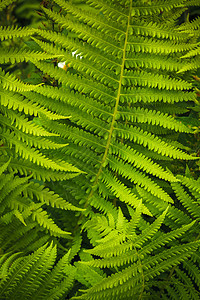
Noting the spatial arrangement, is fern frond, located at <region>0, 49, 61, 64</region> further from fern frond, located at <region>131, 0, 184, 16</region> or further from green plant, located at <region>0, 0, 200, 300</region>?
fern frond, located at <region>131, 0, 184, 16</region>

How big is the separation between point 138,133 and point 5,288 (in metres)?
0.81

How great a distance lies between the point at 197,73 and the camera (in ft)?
5.20

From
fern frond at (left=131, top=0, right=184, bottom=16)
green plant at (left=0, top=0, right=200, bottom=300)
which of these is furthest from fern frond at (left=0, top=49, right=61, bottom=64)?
fern frond at (left=131, top=0, right=184, bottom=16)

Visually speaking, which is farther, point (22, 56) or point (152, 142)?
point (152, 142)

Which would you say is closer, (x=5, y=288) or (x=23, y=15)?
(x=5, y=288)

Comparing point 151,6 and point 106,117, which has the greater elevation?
point 151,6

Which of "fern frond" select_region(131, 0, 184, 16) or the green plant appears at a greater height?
"fern frond" select_region(131, 0, 184, 16)

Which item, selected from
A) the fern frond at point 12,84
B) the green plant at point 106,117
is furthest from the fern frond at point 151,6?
the fern frond at point 12,84

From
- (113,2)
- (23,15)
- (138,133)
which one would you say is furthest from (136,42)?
(23,15)

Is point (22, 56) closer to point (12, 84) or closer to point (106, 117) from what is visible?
point (12, 84)

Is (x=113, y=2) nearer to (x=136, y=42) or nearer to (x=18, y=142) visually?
(x=136, y=42)

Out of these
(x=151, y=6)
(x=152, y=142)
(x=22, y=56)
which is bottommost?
(x=152, y=142)

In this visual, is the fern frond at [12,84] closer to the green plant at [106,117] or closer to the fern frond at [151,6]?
the green plant at [106,117]

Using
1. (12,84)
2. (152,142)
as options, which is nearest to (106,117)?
(152,142)
